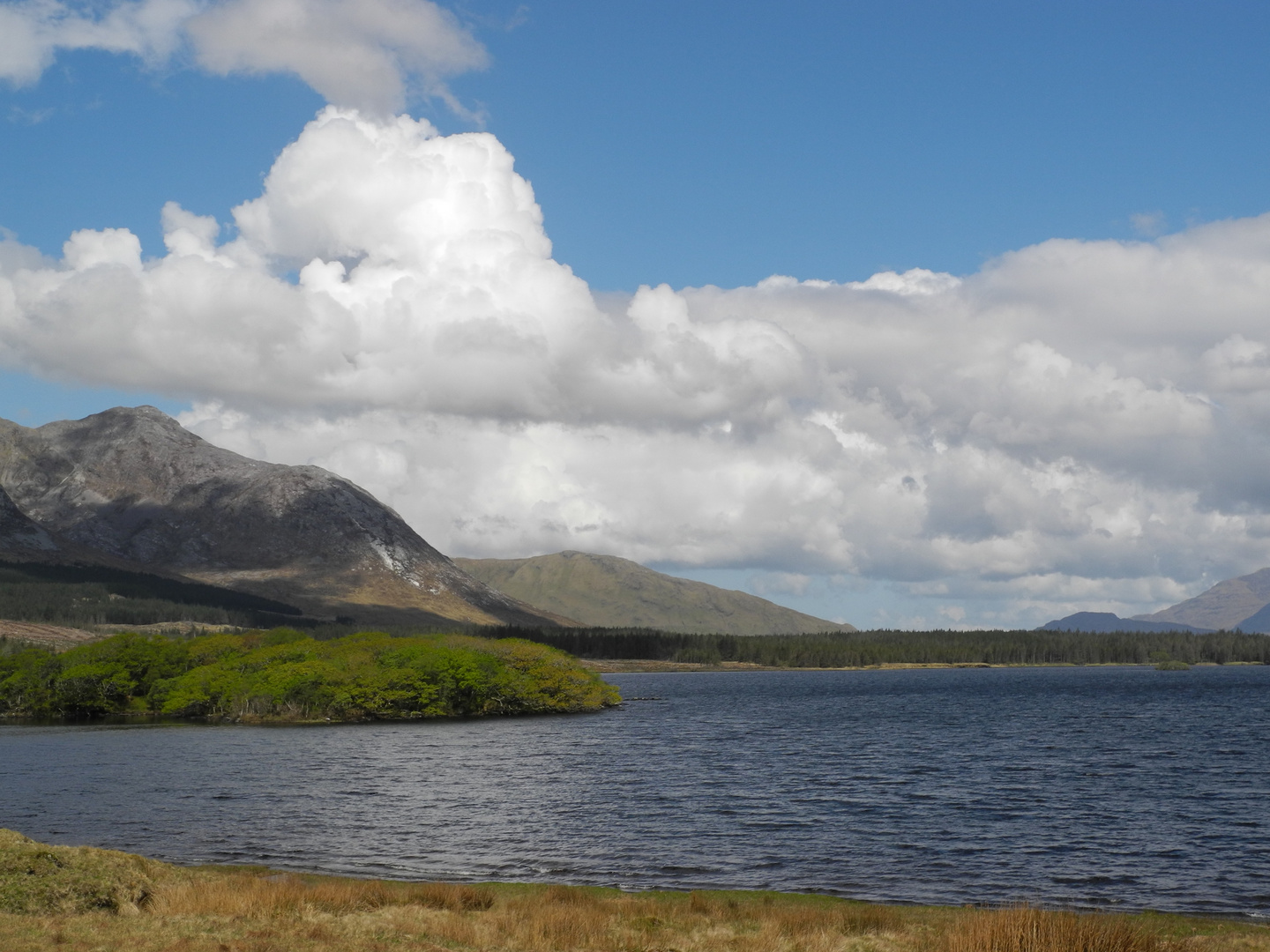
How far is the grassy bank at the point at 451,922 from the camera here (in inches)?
1062

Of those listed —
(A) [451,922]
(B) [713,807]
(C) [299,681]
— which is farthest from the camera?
(C) [299,681]

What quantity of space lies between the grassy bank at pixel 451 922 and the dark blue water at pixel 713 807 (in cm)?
985

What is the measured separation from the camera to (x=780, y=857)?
5234 centimetres

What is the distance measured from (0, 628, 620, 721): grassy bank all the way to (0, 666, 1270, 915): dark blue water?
28113mm

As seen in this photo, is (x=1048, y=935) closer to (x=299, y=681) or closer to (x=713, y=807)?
(x=713, y=807)

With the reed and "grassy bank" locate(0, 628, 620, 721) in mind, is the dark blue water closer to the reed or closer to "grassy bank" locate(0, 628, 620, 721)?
the reed

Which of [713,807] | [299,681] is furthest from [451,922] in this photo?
[299,681]

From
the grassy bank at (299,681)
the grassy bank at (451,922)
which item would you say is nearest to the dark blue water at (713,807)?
the grassy bank at (451,922)

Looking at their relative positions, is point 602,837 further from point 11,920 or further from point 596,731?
point 596,731

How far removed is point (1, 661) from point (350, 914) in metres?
182

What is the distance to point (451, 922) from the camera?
3212 cm

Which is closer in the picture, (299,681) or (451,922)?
(451,922)

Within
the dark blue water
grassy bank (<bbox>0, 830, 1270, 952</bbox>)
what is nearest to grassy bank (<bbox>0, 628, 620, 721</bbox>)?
the dark blue water

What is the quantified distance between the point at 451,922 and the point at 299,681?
132 metres
